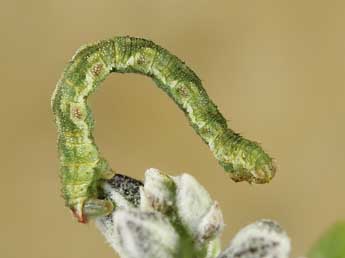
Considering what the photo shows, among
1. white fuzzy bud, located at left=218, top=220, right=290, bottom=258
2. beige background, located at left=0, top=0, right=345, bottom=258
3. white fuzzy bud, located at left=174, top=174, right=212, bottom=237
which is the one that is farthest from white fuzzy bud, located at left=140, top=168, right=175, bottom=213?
beige background, located at left=0, top=0, right=345, bottom=258

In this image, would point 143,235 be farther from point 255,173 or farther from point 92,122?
point 92,122

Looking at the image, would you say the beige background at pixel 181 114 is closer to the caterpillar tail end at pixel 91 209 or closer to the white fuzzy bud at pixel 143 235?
the caterpillar tail end at pixel 91 209

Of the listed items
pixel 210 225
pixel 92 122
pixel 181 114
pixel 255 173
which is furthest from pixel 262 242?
pixel 181 114

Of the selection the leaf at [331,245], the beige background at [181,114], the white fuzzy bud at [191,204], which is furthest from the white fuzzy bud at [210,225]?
the beige background at [181,114]

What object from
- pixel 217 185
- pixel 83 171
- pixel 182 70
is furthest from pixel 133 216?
pixel 217 185

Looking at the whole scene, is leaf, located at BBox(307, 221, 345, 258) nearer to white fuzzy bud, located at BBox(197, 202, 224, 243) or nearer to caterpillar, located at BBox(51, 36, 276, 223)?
caterpillar, located at BBox(51, 36, 276, 223)

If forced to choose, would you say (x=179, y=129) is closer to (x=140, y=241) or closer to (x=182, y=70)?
(x=182, y=70)
